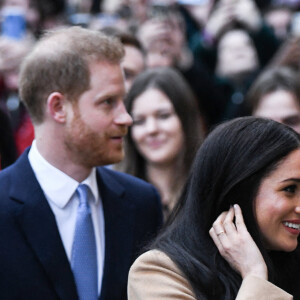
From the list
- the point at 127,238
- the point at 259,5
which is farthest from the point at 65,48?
the point at 259,5

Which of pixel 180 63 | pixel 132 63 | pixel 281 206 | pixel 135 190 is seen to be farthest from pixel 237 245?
pixel 180 63

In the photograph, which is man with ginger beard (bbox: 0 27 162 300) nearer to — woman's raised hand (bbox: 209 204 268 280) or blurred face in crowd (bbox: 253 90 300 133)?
woman's raised hand (bbox: 209 204 268 280)

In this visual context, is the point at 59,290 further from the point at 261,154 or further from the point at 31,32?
the point at 31,32

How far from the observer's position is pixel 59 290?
3.47m

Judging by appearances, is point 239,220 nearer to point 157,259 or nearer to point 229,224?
point 229,224

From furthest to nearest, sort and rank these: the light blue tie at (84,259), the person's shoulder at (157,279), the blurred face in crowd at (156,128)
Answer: the blurred face in crowd at (156,128) < the light blue tie at (84,259) < the person's shoulder at (157,279)

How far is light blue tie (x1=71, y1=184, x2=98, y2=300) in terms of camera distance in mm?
3574

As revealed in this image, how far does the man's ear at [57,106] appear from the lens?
12.2 ft

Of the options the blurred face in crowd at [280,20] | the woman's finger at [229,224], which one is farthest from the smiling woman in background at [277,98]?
the blurred face in crowd at [280,20]

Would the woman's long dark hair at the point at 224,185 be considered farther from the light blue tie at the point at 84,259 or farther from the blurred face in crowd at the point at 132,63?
the blurred face in crowd at the point at 132,63

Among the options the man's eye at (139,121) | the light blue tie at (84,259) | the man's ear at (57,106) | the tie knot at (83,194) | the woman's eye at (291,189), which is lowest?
the light blue tie at (84,259)

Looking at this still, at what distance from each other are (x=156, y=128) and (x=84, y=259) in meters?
1.56

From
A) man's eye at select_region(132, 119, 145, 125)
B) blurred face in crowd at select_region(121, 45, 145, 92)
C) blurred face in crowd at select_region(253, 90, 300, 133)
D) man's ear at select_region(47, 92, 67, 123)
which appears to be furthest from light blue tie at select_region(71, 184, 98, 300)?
blurred face in crowd at select_region(121, 45, 145, 92)

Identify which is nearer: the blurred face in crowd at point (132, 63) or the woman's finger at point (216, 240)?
the woman's finger at point (216, 240)
